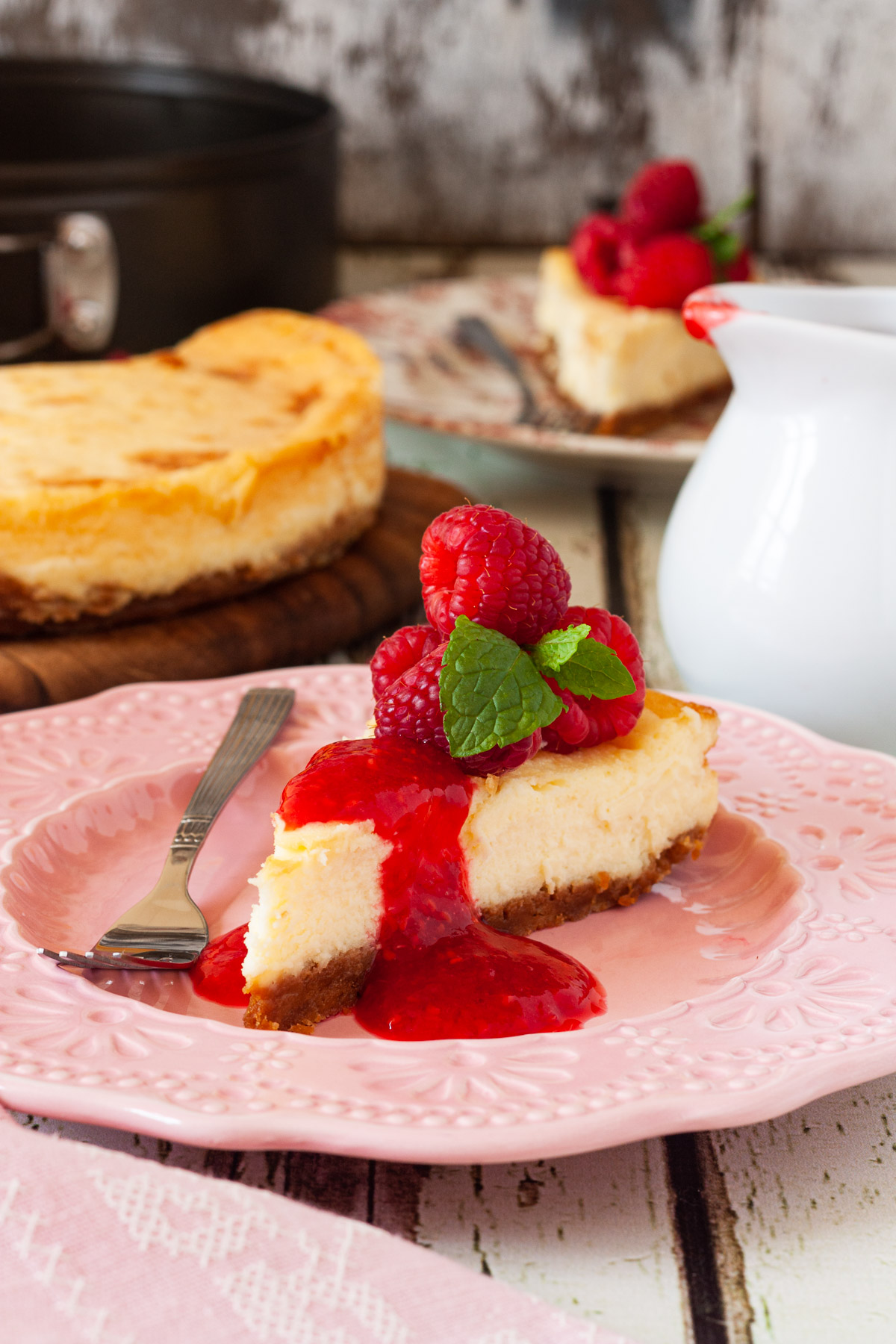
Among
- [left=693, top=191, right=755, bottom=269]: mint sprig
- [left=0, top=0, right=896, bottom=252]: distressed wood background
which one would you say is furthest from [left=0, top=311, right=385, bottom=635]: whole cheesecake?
[left=0, top=0, right=896, bottom=252]: distressed wood background

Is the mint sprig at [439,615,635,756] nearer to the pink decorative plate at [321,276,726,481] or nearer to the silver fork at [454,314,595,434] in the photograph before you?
the pink decorative plate at [321,276,726,481]

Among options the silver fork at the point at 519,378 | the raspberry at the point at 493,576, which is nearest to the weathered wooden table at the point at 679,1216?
the raspberry at the point at 493,576

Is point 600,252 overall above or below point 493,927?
above

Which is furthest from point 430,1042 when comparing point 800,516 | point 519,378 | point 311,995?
point 519,378

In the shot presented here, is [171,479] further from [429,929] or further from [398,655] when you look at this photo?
[429,929]

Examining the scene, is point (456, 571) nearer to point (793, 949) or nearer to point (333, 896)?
point (333, 896)

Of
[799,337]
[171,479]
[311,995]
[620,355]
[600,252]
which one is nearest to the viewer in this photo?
[311,995]
